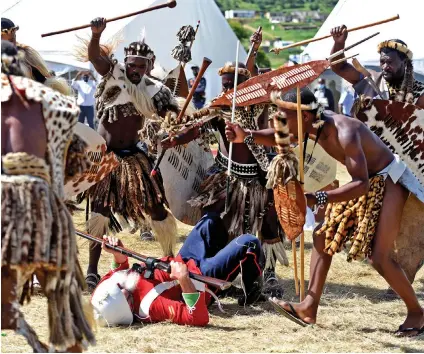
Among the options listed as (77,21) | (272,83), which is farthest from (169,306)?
(77,21)

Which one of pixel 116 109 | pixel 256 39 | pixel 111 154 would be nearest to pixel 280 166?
pixel 111 154

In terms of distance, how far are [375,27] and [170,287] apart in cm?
1065

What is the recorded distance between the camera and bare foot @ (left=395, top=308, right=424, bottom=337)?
5.43 m

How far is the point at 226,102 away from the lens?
6195 mm

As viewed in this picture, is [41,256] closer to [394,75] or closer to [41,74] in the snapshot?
[41,74]

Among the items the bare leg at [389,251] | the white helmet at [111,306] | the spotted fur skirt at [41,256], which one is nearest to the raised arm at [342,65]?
the bare leg at [389,251]

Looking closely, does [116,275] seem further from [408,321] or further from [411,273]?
[411,273]

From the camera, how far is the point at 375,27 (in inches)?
599

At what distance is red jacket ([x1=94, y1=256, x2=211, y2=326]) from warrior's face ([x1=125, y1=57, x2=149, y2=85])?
1815 millimetres

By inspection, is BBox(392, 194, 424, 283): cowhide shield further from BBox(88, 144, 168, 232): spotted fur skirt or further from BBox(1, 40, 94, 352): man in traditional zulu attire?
BBox(1, 40, 94, 352): man in traditional zulu attire

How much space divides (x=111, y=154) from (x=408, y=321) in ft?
7.98

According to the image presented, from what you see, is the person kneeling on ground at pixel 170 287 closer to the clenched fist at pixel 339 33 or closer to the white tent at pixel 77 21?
the clenched fist at pixel 339 33

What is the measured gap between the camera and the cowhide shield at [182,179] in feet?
22.5

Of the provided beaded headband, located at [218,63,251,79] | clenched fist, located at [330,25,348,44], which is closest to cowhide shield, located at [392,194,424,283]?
clenched fist, located at [330,25,348,44]
